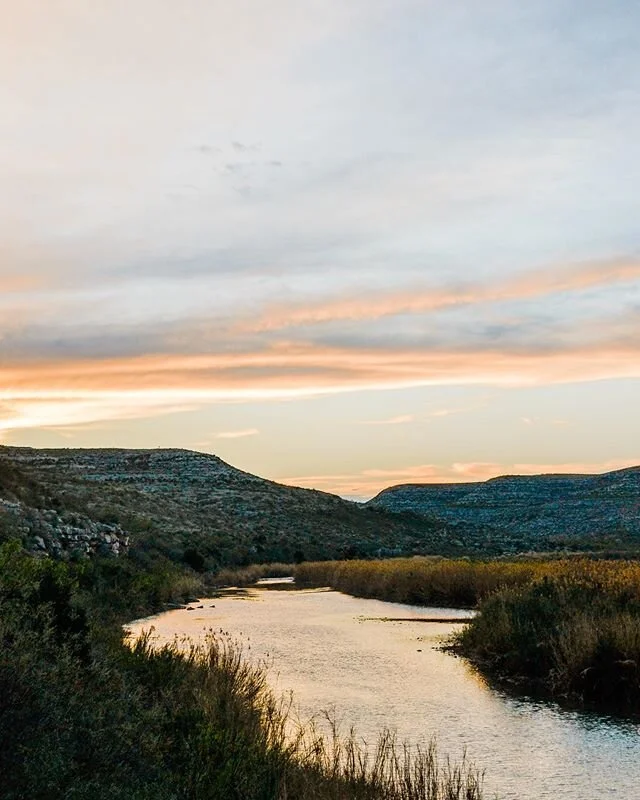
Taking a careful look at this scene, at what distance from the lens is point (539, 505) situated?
13075 cm

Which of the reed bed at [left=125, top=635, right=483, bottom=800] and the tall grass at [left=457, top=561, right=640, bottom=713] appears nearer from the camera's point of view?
the reed bed at [left=125, top=635, right=483, bottom=800]

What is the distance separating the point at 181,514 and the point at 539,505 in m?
62.0

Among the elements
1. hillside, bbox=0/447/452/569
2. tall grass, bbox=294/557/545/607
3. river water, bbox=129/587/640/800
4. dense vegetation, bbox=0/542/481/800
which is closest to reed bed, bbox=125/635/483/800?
dense vegetation, bbox=0/542/481/800

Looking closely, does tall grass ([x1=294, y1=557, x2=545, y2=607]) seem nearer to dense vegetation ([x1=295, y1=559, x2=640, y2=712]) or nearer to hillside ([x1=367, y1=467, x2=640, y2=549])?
dense vegetation ([x1=295, y1=559, x2=640, y2=712])

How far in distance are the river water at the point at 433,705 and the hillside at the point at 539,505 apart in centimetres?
7345

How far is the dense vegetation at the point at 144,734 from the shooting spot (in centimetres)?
777

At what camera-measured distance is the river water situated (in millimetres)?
12719

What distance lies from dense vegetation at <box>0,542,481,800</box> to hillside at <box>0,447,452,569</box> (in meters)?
22.8

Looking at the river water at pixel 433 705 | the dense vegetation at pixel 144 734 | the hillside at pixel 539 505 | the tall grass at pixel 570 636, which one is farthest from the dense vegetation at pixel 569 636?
the hillside at pixel 539 505

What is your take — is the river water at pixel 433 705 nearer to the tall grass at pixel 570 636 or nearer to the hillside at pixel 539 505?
the tall grass at pixel 570 636

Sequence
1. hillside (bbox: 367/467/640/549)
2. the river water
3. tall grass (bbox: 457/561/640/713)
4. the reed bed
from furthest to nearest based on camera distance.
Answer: hillside (bbox: 367/467/640/549), tall grass (bbox: 457/561/640/713), the river water, the reed bed

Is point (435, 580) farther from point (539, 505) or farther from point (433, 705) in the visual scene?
point (539, 505)

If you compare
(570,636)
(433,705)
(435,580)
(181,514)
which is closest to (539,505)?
(181,514)

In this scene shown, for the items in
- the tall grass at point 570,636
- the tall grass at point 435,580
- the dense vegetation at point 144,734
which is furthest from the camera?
the tall grass at point 435,580
